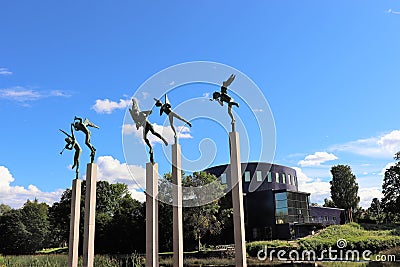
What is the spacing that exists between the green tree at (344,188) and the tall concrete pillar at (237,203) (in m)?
41.8

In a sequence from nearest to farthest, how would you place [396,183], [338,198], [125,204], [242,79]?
[242,79] → [125,204] → [396,183] → [338,198]

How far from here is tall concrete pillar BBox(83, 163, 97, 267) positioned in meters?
11.3

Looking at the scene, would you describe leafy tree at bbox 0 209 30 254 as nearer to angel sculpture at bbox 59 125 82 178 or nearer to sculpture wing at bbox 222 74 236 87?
angel sculpture at bbox 59 125 82 178

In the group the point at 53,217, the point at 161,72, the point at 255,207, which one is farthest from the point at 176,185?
the point at 53,217

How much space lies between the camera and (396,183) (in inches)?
1479

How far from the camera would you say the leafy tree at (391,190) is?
37.2 m

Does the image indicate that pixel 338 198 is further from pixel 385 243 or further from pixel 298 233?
pixel 385 243

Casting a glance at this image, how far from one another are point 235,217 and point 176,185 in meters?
1.86

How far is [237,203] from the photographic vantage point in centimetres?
902

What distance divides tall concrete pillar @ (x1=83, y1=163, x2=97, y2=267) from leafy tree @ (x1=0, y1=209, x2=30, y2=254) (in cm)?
3141

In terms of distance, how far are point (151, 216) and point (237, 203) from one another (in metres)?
2.53

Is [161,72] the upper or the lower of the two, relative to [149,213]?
upper
